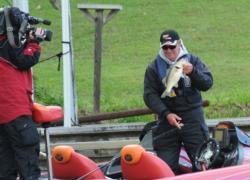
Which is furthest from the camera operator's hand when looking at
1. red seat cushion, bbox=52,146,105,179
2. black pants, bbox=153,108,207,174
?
black pants, bbox=153,108,207,174

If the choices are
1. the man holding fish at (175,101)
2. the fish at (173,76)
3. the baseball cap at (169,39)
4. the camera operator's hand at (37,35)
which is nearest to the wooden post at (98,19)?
the man holding fish at (175,101)

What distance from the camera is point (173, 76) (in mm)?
6062

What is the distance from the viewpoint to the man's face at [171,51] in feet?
21.1

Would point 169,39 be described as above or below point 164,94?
above

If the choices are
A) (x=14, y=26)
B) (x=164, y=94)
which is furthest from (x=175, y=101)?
(x=14, y=26)

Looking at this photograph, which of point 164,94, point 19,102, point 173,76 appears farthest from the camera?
point 164,94

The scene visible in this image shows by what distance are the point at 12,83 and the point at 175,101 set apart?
1.70m

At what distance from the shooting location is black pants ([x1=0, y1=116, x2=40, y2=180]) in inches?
211

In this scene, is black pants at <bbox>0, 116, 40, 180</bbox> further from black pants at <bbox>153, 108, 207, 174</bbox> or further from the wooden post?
the wooden post

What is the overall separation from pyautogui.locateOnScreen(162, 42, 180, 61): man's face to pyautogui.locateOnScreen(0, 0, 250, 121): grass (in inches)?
205

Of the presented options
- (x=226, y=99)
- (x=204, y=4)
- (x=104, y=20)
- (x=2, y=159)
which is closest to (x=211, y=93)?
(x=226, y=99)

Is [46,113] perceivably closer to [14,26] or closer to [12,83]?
[12,83]

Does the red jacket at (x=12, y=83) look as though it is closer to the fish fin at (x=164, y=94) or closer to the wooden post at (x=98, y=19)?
the fish fin at (x=164, y=94)

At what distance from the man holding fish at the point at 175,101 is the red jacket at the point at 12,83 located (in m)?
1.40
